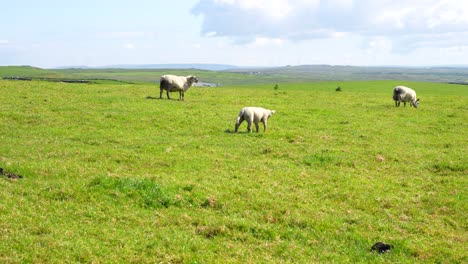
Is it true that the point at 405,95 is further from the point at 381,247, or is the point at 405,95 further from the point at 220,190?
the point at 381,247

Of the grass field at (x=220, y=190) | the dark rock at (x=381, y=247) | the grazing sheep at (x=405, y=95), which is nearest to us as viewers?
the grass field at (x=220, y=190)

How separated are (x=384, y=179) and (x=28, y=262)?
13159 mm

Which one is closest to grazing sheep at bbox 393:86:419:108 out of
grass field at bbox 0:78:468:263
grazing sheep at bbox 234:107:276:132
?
grass field at bbox 0:78:468:263

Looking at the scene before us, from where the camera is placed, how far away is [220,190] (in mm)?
14156

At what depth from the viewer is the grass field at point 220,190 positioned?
1005 cm

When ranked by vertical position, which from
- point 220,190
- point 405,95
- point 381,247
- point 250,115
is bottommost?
point 381,247

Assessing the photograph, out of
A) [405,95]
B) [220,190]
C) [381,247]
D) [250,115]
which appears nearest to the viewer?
[381,247]

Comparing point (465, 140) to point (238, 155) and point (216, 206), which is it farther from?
point (216, 206)

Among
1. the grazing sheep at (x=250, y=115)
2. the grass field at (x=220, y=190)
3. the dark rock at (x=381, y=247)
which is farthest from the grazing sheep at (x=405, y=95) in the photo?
the dark rock at (x=381, y=247)

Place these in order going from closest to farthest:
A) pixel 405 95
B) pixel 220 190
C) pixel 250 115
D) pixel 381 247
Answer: pixel 381 247
pixel 220 190
pixel 250 115
pixel 405 95

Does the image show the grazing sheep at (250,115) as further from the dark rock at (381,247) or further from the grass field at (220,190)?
the dark rock at (381,247)

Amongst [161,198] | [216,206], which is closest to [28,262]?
[161,198]

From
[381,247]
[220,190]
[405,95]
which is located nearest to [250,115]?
[220,190]

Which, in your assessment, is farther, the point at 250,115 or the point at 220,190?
the point at 250,115
